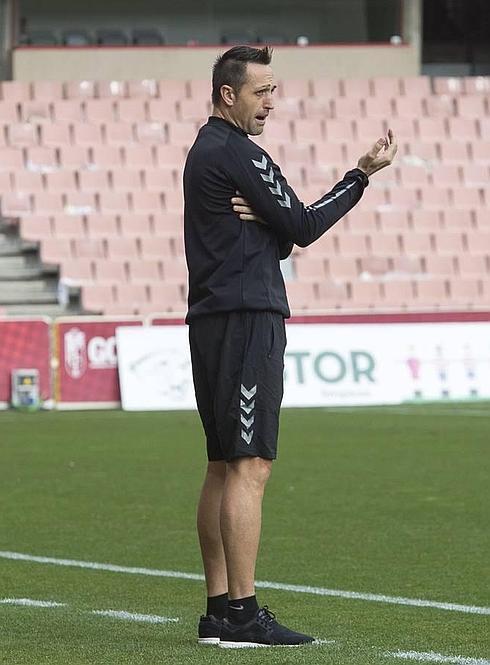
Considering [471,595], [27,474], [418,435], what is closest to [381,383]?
→ [418,435]

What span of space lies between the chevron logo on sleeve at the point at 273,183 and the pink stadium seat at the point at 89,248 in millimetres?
20666

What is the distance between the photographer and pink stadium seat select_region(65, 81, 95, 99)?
1186 inches

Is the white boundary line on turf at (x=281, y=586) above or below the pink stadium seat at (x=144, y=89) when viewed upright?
below

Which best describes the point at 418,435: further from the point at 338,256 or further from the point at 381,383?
the point at 338,256

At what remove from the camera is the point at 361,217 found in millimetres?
28016

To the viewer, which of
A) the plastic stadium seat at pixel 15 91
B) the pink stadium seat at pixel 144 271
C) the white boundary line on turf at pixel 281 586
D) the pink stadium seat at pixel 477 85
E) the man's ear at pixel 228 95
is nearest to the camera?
the man's ear at pixel 228 95

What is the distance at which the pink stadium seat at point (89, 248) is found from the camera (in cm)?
2644

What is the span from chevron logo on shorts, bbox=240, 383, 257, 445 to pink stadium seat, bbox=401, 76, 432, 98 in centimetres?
2552

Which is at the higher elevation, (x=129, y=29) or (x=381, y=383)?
(x=129, y=29)

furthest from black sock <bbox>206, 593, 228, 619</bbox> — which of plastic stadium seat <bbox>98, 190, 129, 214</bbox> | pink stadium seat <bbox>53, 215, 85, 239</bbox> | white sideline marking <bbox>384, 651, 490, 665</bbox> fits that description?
plastic stadium seat <bbox>98, 190, 129, 214</bbox>

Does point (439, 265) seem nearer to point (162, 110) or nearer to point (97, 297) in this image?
point (97, 297)

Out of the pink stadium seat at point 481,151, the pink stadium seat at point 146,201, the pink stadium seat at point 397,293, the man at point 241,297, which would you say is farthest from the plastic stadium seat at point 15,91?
the man at point 241,297

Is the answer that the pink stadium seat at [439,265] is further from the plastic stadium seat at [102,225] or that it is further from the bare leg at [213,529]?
the bare leg at [213,529]

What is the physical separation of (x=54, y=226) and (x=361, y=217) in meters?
5.14
